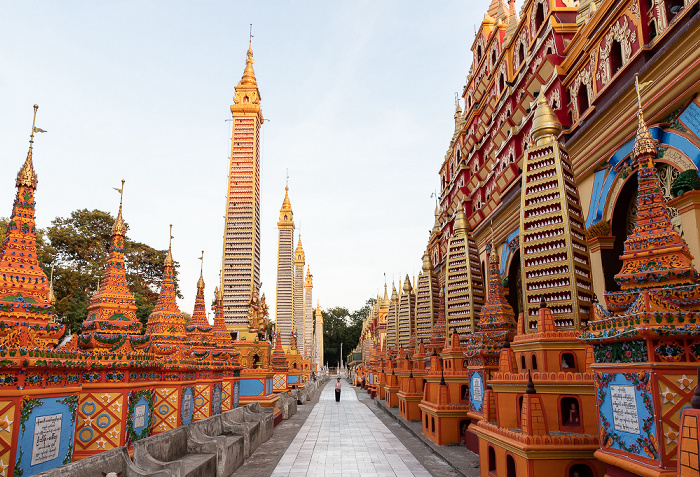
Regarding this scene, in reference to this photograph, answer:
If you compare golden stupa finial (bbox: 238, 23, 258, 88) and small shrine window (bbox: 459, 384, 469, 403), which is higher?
golden stupa finial (bbox: 238, 23, 258, 88)

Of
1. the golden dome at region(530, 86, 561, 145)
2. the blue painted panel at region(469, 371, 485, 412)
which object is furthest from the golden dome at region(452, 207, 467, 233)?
the golden dome at region(530, 86, 561, 145)

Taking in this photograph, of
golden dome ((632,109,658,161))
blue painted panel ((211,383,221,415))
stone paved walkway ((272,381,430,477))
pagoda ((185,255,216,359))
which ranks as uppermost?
golden dome ((632,109,658,161))

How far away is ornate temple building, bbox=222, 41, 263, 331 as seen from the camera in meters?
36.7

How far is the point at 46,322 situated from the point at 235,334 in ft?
95.9

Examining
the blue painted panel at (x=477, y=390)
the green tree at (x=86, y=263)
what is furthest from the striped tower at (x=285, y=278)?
the blue painted panel at (x=477, y=390)

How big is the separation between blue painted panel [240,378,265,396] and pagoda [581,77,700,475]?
1619 centimetres

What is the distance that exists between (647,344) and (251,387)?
17.4 m

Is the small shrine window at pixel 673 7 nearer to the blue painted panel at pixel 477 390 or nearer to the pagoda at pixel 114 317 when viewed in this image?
the blue painted panel at pixel 477 390

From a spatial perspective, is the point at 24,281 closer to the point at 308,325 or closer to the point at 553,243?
the point at 553,243

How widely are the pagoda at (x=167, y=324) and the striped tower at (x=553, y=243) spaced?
8.89m

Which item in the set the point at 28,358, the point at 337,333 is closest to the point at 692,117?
the point at 28,358

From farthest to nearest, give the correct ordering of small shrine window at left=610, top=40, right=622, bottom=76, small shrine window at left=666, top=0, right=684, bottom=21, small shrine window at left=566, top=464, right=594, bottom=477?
small shrine window at left=610, top=40, right=622, bottom=76 < small shrine window at left=666, top=0, right=684, bottom=21 < small shrine window at left=566, top=464, right=594, bottom=477

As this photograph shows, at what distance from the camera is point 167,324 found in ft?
47.8

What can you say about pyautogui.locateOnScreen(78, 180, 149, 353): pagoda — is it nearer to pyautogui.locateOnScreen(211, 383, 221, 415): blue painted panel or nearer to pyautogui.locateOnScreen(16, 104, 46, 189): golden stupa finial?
pyautogui.locateOnScreen(16, 104, 46, 189): golden stupa finial
